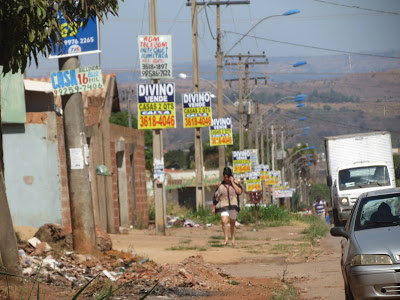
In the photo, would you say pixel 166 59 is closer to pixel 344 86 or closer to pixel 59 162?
pixel 59 162

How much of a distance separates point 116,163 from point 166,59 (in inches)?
240

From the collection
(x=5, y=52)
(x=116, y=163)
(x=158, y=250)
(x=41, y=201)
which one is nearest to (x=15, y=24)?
(x=5, y=52)

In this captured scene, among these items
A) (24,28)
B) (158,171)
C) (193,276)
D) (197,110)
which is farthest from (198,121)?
(24,28)

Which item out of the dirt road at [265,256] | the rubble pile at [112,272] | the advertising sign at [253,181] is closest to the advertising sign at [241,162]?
the advertising sign at [253,181]

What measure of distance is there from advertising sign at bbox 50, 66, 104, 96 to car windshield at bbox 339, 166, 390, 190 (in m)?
15.0

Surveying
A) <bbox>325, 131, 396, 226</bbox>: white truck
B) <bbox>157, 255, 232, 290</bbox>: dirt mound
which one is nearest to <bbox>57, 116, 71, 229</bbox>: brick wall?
<bbox>157, 255, 232, 290</bbox>: dirt mound

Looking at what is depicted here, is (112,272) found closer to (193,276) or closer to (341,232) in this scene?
(193,276)

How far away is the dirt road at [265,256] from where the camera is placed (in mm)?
12391

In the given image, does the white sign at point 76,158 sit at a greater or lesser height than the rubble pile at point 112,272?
greater

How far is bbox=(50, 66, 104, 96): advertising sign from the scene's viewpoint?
13508 millimetres

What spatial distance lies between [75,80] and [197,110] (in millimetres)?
15570

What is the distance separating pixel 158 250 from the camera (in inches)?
714

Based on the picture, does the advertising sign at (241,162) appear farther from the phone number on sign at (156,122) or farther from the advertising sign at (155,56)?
A: the advertising sign at (155,56)

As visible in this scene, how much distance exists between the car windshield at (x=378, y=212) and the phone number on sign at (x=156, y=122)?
13021mm
